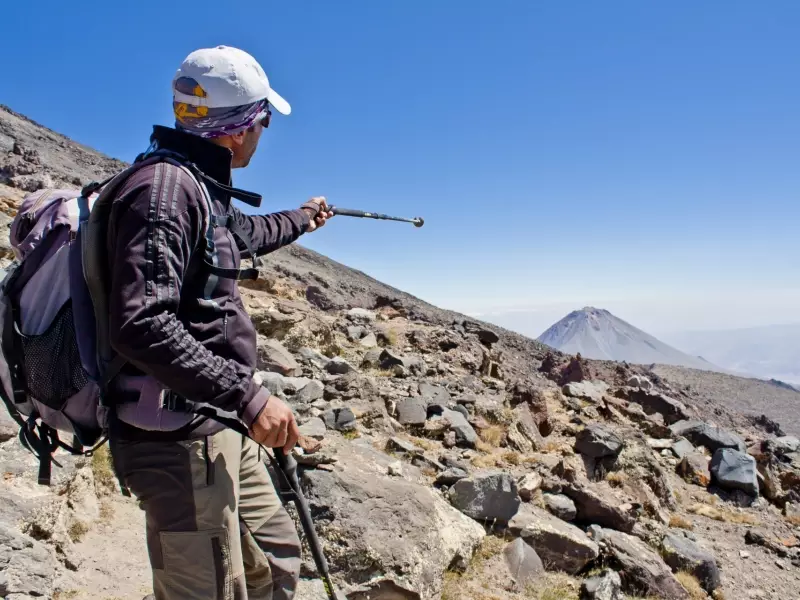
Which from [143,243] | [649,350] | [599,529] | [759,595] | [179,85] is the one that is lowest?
[759,595]

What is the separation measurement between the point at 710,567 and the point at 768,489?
21.2 feet

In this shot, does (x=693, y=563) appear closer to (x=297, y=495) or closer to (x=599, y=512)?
(x=599, y=512)

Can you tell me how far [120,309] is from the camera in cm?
164

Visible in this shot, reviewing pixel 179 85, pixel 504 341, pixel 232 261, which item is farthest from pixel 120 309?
pixel 504 341

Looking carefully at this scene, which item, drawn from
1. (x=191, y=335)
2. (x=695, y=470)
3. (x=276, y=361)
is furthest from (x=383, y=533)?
(x=695, y=470)

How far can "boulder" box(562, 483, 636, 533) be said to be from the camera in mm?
6672

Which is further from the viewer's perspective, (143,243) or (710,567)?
(710,567)

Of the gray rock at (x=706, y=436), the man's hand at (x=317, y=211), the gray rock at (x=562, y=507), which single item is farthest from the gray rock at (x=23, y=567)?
the gray rock at (x=706, y=436)

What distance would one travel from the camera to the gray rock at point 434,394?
1025 cm

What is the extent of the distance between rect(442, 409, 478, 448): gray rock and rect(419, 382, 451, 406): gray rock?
72 cm

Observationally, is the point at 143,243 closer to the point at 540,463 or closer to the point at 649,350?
the point at 540,463

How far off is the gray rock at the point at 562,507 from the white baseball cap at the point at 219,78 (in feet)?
19.9

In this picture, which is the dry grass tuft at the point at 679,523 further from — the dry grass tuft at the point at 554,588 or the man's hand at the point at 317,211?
the man's hand at the point at 317,211

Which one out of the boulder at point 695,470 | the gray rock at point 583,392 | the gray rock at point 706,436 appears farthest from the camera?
the gray rock at point 583,392
